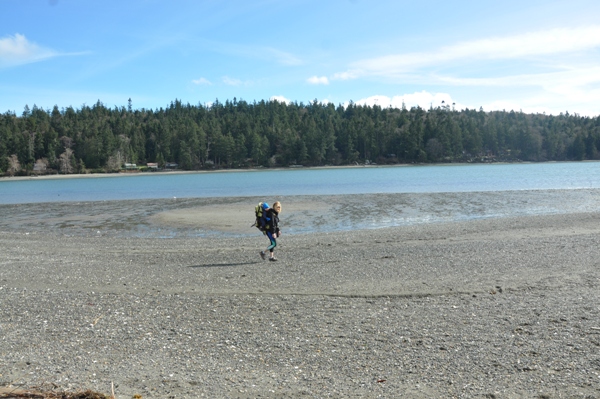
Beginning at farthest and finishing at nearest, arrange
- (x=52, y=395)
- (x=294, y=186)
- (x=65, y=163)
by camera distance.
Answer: (x=65, y=163) < (x=294, y=186) < (x=52, y=395)

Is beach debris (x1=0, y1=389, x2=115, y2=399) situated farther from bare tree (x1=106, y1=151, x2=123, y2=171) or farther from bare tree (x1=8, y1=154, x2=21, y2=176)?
bare tree (x1=8, y1=154, x2=21, y2=176)

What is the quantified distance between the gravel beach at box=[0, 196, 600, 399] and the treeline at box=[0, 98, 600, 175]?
12381 centimetres

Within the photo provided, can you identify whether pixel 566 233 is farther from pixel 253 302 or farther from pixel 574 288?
pixel 253 302

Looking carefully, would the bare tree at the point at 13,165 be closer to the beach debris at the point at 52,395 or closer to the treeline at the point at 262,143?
the treeline at the point at 262,143

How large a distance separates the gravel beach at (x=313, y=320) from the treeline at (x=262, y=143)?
406 feet

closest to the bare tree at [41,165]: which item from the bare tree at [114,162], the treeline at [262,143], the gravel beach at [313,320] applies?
the treeline at [262,143]

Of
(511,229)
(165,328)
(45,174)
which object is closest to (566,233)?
(511,229)

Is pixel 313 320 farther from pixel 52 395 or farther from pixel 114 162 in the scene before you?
pixel 114 162

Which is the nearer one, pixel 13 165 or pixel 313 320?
pixel 313 320

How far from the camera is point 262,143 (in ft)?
478

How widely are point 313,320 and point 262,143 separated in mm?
138333

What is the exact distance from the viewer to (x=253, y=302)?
33.9 ft

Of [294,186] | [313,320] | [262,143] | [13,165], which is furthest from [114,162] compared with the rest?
[313,320]

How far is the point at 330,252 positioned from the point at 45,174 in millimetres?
126660
